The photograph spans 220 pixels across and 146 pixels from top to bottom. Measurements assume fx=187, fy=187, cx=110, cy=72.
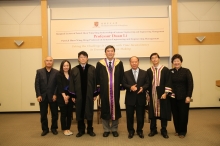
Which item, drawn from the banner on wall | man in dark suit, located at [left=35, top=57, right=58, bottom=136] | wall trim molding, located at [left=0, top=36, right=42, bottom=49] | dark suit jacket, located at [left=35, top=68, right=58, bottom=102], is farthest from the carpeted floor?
wall trim molding, located at [left=0, top=36, right=42, bottom=49]

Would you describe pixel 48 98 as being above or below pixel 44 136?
above

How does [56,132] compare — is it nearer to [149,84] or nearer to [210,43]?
[149,84]

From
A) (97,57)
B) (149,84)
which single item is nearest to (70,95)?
(149,84)

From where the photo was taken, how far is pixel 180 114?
350 cm

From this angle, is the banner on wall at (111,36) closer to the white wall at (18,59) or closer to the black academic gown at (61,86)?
the white wall at (18,59)

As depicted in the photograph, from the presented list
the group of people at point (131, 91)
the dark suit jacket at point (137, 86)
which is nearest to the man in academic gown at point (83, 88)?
the group of people at point (131, 91)

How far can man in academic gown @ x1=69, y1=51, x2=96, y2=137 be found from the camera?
11.6 feet

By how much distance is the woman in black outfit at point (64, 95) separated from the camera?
3648mm

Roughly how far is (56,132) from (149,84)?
210 centimetres

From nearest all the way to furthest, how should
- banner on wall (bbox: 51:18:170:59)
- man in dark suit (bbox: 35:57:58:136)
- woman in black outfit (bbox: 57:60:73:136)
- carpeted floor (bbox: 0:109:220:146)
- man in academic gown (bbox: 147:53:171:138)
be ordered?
carpeted floor (bbox: 0:109:220:146) < man in academic gown (bbox: 147:53:171:138) < woman in black outfit (bbox: 57:60:73:136) < man in dark suit (bbox: 35:57:58:136) < banner on wall (bbox: 51:18:170:59)

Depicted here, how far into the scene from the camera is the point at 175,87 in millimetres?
3521

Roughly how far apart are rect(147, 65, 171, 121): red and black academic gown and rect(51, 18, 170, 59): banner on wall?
259cm

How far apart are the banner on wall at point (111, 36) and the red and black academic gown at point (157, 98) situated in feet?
8.51

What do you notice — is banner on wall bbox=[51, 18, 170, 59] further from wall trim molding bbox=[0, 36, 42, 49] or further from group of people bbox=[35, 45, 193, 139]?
group of people bbox=[35, 45, 193, 139]
